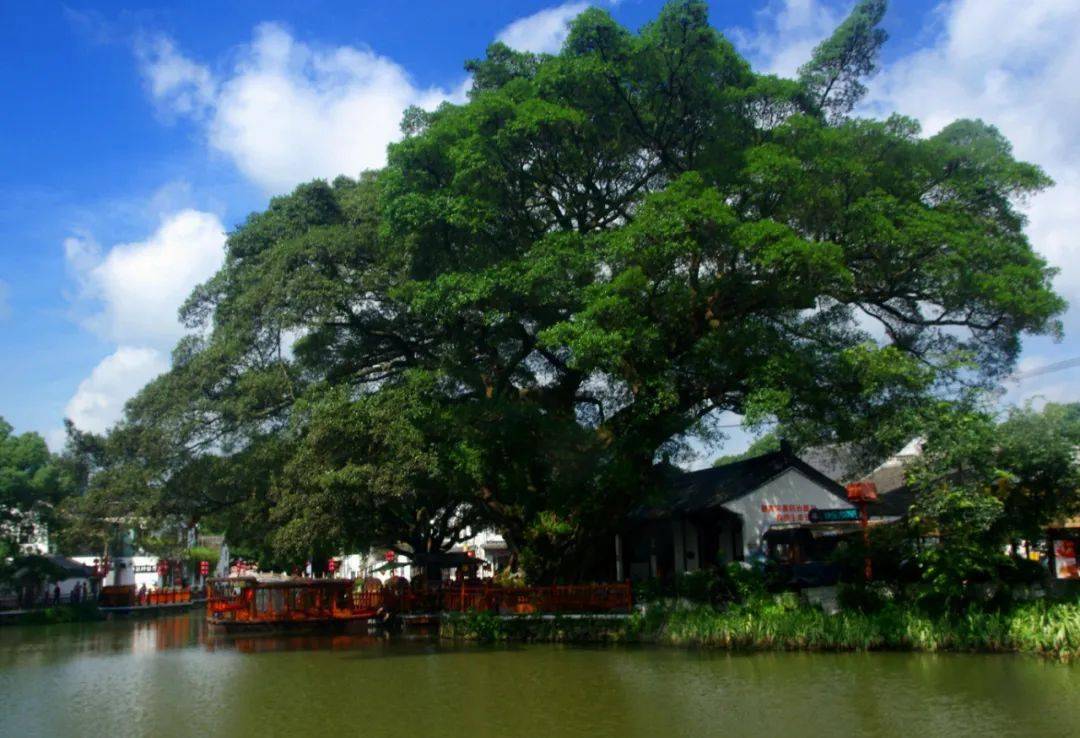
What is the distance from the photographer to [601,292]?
728 inches

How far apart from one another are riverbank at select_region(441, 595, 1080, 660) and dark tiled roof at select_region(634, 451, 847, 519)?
162 inches

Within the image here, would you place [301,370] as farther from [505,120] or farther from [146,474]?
[505,120]

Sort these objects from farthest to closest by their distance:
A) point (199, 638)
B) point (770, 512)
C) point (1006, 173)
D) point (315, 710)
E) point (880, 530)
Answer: point (199, 638), point (770, 512), point (1006, 173), point (880, 530), point (315, 710)

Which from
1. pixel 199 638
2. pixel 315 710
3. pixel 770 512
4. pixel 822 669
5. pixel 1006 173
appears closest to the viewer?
pixel 315 710

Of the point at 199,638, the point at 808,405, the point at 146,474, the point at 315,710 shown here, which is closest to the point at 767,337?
the point at 808,405

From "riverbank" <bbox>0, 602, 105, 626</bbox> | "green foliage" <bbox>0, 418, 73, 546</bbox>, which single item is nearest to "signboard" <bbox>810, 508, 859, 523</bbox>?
"green foliage" <bbox>0, 418, 73, 546</bbox>

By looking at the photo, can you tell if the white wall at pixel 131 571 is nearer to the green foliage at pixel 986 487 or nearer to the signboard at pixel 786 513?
the signboard at pixel 786 513

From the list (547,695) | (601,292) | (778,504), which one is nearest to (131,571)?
(778,504)

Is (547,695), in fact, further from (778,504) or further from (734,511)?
(778,504)

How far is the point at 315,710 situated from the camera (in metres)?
12.8

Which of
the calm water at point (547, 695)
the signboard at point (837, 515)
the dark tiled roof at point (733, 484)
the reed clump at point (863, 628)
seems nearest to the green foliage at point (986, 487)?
the reed clump at point (863, 628)

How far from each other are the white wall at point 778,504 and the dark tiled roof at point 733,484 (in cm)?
15

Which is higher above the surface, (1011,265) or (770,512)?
(1011,265)

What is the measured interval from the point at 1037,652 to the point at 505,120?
14.8 metres
